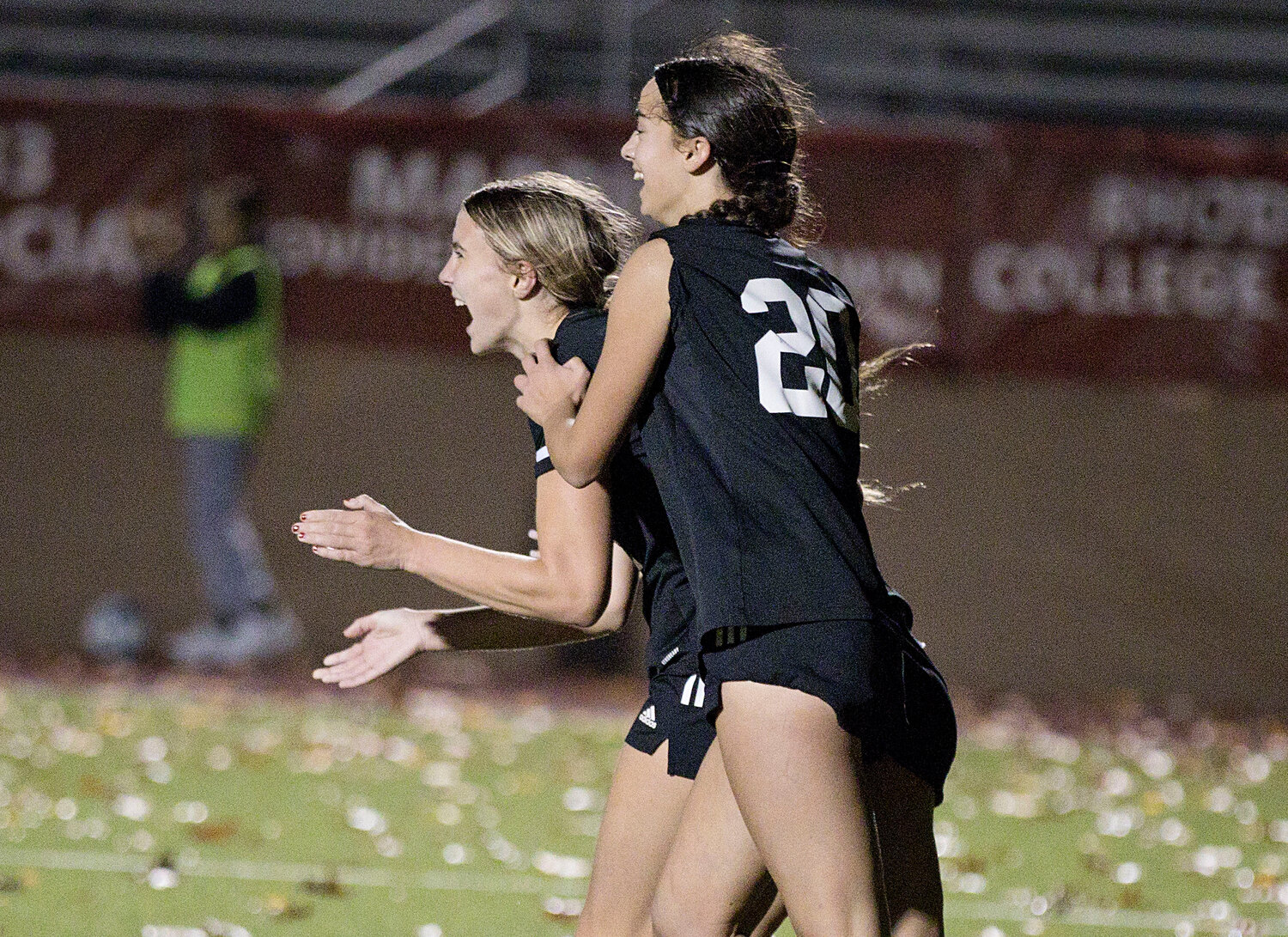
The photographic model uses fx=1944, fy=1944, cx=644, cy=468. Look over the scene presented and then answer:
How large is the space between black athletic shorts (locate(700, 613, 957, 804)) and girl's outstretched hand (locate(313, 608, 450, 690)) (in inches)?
27.6

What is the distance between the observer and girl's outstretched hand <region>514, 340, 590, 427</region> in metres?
3.25

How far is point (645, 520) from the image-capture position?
3.46 meters

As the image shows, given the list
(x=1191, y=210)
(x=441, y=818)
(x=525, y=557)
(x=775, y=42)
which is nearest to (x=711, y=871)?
(x=525, y=557)

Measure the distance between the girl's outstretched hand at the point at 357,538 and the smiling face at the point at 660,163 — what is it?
71 cm

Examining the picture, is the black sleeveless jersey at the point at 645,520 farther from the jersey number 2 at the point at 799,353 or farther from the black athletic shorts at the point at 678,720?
the jersey number 2 at the point at 799,353

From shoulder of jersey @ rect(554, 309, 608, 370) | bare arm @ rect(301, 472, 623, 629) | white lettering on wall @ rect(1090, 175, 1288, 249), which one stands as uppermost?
shoulder of jersey @ rect(554, 309, 608, 370)

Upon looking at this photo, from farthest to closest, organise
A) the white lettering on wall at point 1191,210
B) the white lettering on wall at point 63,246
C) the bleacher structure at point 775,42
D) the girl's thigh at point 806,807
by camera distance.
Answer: the bleacher structure at point 775,42, the white lettering on wall at point 63,246, the white lettering on wall at point 1191,210, the girl's thigh at point 806,807

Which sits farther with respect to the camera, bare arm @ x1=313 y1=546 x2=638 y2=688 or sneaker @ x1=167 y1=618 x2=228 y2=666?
sneaker @ x1=167 y1=618 x2=228 y2=666

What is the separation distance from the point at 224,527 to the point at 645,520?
24.5 ft

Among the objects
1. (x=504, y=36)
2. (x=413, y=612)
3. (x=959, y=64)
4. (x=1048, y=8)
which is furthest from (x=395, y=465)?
(x=413, y=612)

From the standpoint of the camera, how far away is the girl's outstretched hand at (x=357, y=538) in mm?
3340

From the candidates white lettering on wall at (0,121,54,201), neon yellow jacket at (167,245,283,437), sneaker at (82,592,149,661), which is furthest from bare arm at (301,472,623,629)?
white lettering on wall at (0,121,54,201)

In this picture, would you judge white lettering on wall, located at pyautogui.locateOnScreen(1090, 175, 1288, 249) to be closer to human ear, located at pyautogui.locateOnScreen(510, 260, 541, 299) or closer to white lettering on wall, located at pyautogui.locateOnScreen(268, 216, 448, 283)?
white lettering on wall, located at pyautogui.locateOnScreen(268, 216, 448, 283)

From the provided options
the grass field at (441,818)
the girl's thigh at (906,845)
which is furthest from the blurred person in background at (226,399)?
the girl's thigh at (906,845)
